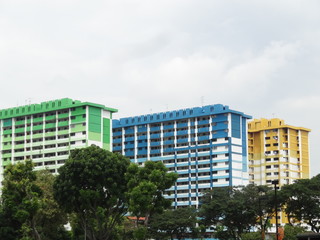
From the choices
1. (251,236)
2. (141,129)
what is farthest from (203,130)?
(251,236)

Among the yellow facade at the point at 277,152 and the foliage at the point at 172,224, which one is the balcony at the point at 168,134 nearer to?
the yellow facade at the point at 277,152

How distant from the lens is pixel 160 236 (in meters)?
83.8

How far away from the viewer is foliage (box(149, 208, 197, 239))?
84438 mm

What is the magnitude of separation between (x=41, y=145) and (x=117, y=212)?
7243 centimetres

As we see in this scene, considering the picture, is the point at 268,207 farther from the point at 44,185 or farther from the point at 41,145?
the point at 41,145

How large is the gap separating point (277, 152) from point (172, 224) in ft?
226

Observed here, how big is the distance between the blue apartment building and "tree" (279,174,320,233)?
4240 cm

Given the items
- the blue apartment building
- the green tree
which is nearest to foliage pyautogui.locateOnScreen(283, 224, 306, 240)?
the green tree

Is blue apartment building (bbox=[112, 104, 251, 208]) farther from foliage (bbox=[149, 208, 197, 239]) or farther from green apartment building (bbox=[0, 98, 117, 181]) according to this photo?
foliage (bbox=[149, 208, 197, 239])

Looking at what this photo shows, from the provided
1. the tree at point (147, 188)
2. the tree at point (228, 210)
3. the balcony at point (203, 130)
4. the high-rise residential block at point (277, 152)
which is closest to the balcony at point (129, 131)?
the balcony at point (203, 130)

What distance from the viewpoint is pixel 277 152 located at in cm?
14662

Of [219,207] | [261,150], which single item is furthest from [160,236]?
[261,150]

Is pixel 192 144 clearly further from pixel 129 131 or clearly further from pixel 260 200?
pixel 260 200

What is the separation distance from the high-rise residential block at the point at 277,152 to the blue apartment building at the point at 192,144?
18623 millimetres
